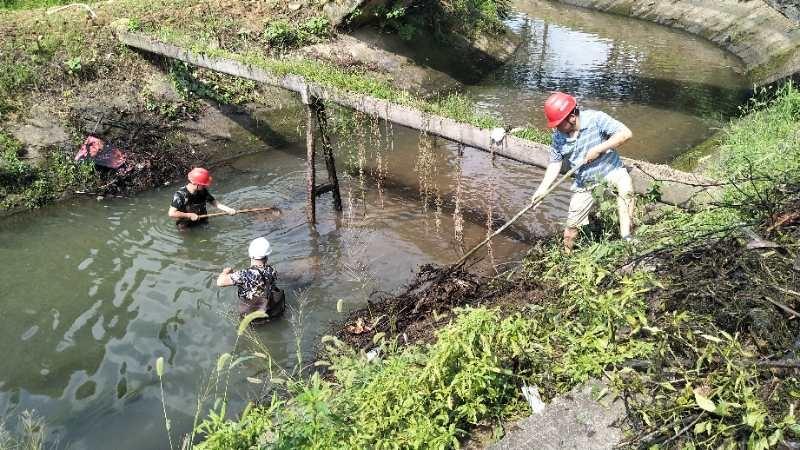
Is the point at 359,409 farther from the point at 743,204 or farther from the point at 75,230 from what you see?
the point at 75,230

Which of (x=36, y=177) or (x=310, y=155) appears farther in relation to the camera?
(x=36, y=177)

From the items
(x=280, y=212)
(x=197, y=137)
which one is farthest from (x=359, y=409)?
(x=197, y=137)

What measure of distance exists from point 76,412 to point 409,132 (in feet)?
29.3

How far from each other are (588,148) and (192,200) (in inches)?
220

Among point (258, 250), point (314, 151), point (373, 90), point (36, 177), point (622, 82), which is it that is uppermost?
point (373, 90)

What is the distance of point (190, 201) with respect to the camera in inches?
329

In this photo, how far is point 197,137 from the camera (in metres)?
11.2

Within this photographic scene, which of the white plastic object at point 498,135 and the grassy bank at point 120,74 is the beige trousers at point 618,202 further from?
the grassy bank at point 120,74

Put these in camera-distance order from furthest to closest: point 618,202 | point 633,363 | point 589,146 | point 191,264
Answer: point 191,264, point 589,146, point 618,202, point 633,363

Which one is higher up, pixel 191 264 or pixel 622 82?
pixel 622 82

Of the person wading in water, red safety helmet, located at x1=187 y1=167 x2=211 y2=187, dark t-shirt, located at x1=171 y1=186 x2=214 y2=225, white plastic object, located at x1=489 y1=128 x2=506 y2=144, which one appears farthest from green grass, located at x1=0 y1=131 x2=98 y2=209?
white plastic object, located at x1=489 y1=128 x2=506 y2=144

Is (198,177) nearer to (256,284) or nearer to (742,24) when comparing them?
(256,284)

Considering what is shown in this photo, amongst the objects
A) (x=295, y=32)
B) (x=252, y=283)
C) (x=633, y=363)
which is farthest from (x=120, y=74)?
(x=633, y=363)

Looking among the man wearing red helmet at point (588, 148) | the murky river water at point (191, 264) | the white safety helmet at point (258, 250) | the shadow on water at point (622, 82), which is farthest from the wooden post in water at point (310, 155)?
the shadow on water at point (622, 82)
